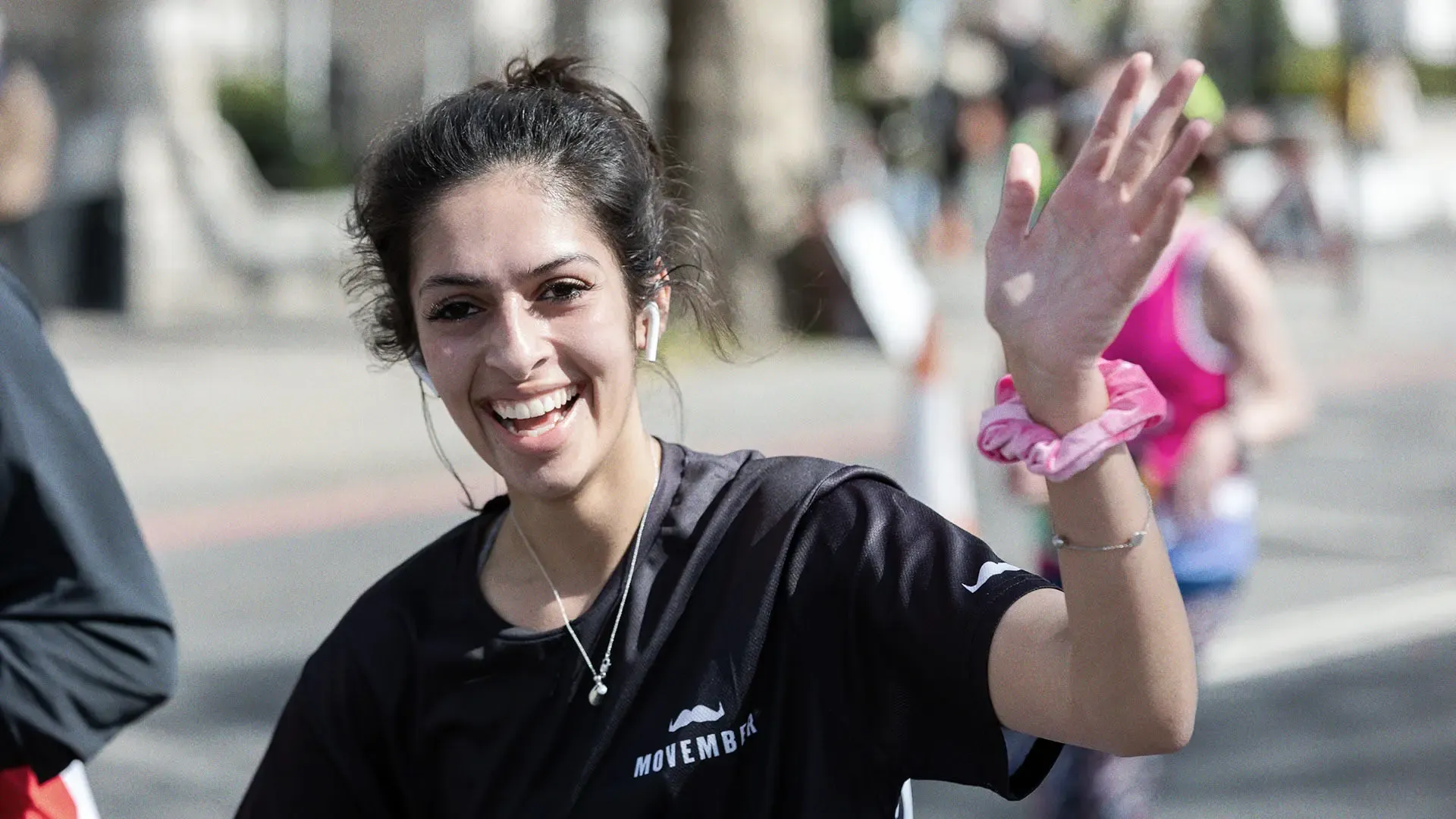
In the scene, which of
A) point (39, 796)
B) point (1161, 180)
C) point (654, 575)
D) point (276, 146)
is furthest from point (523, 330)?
point (276, 146)

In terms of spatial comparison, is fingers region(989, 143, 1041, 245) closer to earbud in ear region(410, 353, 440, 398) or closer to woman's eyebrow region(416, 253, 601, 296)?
woman's eyebrow region(416, 253, 601, 296)

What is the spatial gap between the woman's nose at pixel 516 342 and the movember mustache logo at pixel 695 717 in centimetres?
44

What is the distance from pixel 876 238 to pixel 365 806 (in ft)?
19.7

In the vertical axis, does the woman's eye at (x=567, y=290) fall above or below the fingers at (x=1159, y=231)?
below

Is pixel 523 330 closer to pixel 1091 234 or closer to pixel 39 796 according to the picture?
pixel 1091 234

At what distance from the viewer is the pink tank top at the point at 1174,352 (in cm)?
459

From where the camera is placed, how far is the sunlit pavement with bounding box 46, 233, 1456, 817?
21.3 feet

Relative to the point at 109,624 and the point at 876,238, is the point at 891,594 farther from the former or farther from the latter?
the point at 876,238

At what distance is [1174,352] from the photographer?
15.1 ft

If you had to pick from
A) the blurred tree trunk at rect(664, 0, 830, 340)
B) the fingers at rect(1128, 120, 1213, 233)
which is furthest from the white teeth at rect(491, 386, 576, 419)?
the blurred tree trunk at rect(664, 0, 830, 340)

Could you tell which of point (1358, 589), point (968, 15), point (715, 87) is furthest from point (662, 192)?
point (968, 15)

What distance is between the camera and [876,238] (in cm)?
823

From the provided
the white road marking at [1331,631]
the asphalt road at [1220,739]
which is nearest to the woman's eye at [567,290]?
the asphalt road at [1220,739]

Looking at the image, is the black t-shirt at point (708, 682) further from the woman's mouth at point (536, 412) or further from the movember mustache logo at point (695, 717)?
the woman's mouth at point (536, 412)
